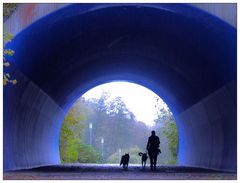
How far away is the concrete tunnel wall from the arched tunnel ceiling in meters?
0.04

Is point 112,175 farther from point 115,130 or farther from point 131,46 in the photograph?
point 115,130

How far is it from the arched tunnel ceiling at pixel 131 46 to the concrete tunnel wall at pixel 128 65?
0.04 m

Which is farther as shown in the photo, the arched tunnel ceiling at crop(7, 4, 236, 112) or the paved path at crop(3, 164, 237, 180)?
the arched tunnel ceiling at crop(7, 4, 236, 112)

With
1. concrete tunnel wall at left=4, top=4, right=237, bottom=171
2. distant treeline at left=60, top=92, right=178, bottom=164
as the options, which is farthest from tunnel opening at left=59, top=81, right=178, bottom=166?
concrete tunnel wall at left=4, top=4, right=237, bottom=171

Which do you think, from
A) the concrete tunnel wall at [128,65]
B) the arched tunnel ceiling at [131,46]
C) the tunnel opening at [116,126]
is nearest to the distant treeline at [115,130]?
the tunnel opening at [116,126]

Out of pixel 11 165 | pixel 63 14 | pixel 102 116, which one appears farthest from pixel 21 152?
pixel 102 116

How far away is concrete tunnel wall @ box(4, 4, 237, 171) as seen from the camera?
689 inches

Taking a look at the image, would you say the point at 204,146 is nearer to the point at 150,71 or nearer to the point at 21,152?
the point at 150,71

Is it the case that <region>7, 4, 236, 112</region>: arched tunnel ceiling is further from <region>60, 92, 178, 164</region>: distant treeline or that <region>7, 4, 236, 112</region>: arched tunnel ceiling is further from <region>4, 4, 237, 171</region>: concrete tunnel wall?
<region>60, 92, 178, 164</region>: distant treeline

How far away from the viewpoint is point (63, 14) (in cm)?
1599

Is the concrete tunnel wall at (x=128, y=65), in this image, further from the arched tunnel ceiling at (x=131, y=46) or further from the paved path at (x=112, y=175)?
the paved path at (x=112, y=175)

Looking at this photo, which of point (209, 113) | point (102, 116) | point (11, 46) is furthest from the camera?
point (102, 116)

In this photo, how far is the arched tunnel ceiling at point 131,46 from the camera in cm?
1684

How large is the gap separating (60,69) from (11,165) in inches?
200
